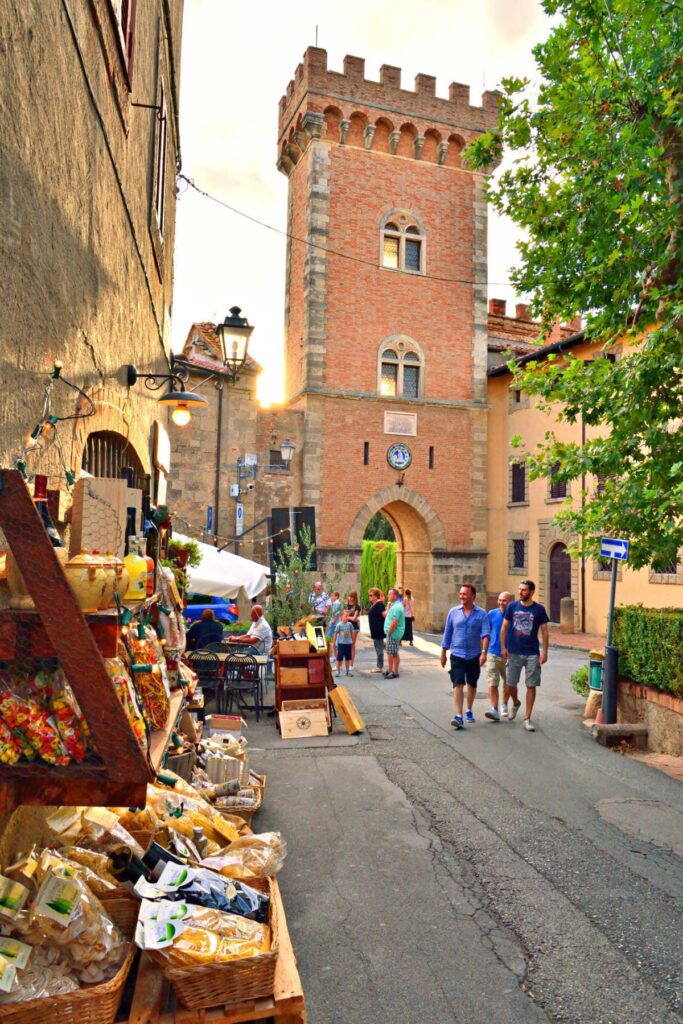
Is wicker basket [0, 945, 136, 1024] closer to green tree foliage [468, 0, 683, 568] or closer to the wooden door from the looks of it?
green tree foliage [468, 0, 683, 568]

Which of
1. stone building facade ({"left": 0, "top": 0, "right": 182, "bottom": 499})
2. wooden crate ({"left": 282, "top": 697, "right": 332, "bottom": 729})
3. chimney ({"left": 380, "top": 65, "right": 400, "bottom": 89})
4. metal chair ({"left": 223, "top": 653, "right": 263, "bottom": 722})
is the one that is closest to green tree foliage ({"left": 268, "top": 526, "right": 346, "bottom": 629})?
metal chair ({"left": 223, "top": 653, "right": 263, "bottom": 722})

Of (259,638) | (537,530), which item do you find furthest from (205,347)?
(537,530)

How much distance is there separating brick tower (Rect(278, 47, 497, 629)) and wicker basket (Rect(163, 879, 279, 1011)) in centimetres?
2102

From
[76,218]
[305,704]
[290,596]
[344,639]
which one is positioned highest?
[76,218]

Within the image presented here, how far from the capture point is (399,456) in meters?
25.4

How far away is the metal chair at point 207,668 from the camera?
1000 centimetres

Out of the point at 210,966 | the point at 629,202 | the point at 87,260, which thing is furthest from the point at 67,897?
the point at 629,202

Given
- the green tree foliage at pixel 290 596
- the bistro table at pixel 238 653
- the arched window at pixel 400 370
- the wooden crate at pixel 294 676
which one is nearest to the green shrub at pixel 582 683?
the wooden crate at pixel 294 676

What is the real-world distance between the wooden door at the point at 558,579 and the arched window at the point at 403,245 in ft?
36.5

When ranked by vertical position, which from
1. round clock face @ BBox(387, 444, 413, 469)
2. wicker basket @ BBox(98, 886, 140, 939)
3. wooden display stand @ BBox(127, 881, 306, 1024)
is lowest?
wooden display stand @ BBox(127, 881, 306, 1024)

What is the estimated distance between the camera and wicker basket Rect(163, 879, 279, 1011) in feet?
8.70

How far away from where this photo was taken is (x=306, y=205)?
82.2ft

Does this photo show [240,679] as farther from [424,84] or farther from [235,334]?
[424,84]

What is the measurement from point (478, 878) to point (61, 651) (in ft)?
13.6
